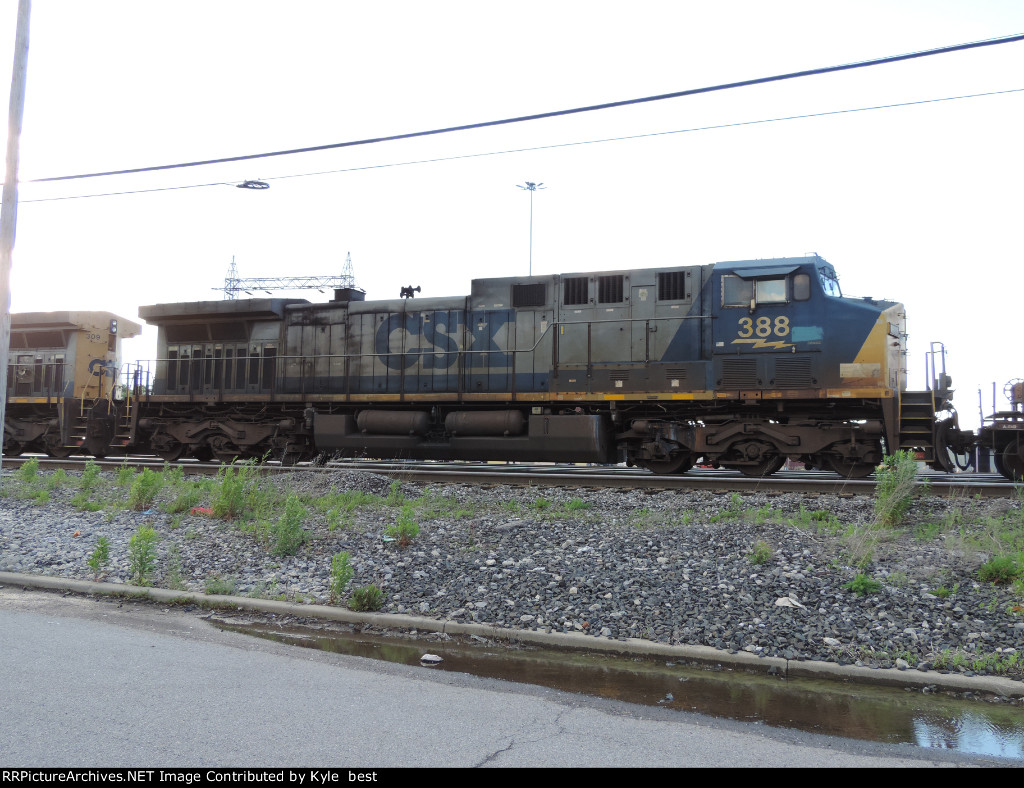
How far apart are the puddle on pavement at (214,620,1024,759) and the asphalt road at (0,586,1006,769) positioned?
0.65 ft

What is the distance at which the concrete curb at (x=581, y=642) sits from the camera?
4.11 meters

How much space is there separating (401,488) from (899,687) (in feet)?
24.9

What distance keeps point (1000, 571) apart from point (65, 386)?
738 inches

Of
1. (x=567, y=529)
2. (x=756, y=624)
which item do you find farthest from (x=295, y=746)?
(x=567, y=529)

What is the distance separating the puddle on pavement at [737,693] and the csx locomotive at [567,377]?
716cm

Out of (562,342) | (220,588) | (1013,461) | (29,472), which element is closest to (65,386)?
(29,472)

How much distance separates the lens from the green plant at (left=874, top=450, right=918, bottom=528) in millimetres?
7590

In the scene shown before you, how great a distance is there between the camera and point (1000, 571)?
5.48 metres

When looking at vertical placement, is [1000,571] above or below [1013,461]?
below

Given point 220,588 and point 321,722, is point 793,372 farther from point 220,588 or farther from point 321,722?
point 321,722

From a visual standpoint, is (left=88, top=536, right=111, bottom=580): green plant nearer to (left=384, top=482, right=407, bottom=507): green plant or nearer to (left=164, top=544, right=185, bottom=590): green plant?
(left=164, top=544, right=185, bottom=590): green plant

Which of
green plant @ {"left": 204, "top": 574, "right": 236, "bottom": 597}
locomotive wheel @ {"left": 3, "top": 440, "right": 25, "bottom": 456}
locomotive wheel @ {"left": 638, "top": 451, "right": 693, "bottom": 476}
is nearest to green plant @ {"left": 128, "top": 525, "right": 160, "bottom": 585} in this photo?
green plant @ {"left": 204, "top": 574, "right": 236, "bottom": 597}
